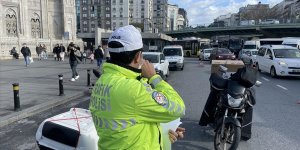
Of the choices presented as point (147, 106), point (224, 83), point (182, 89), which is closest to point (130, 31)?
point (147, 106)

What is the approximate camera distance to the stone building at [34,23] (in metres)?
41.4

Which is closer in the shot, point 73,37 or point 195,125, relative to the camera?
point 195,125

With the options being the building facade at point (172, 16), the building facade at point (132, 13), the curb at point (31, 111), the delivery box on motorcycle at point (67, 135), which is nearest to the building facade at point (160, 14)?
the building facade at point (132, 13)

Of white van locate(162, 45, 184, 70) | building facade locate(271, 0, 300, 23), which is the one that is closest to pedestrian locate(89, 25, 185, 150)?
white van locate(162, 45, 184, 70)

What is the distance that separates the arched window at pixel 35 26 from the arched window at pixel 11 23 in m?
4.41

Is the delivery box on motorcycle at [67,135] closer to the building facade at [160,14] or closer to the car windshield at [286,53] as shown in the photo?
the car windshield at [286,53]

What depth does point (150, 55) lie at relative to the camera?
16.2m

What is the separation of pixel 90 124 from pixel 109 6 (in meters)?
131

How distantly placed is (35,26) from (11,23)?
578 centimetres

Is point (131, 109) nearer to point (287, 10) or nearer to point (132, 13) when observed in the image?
point (132, 13)

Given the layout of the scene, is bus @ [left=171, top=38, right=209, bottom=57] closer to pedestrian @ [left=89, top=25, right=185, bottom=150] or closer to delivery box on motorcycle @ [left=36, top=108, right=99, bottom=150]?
delivery box on motorcycle @ [left=36, top=108, right=99, bottom=150]

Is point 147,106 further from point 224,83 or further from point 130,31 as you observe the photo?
point 224,83

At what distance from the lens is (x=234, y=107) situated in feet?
15.2

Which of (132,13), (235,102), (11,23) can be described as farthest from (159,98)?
(132,13)
